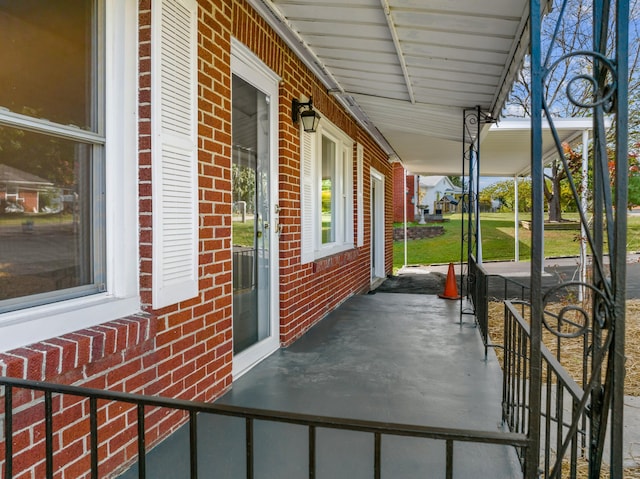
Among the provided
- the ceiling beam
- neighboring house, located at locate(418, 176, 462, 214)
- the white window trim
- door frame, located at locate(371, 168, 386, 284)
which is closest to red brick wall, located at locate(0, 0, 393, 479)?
the white window trim

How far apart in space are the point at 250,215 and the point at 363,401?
1.69 metres

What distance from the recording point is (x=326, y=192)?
600cm

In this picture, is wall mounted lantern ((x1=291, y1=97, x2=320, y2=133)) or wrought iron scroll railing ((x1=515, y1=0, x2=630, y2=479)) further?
wall mounted lantern ((x1=291, y1=97, x2=320, y2=133))

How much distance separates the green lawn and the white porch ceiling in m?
10.6

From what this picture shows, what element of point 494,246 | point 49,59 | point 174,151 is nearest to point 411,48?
point 174,151

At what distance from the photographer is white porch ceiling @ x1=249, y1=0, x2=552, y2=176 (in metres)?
2.98

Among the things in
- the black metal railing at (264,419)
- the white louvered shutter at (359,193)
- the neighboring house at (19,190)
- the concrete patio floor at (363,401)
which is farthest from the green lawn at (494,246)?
the black metal railing at (264,419)

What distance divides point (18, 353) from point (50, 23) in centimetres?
131

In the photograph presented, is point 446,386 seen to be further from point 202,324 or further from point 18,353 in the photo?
point 18,353

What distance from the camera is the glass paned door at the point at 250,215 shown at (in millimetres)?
3529

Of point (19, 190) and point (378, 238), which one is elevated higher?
point (19, 190)

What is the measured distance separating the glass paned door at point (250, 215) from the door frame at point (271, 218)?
0.11 feet

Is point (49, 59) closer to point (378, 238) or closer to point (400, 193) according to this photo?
point (378, 238)

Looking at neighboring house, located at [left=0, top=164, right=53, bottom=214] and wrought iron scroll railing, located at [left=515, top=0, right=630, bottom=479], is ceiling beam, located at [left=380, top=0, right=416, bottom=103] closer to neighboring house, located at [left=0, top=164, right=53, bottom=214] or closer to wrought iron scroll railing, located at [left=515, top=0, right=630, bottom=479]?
wrought iron scroll railing, located at [left=515, top=0, right=630, bottom=479]
